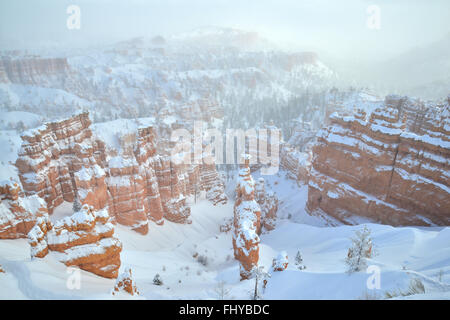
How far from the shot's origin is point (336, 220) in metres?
27.8

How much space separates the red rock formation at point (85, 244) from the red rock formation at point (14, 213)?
4.75m

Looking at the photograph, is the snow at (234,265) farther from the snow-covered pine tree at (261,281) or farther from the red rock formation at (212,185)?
the red rock formation at (212,185)

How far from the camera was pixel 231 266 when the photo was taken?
2075cm

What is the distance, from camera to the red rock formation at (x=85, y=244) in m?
12.9

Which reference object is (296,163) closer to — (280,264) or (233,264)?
(233,264)

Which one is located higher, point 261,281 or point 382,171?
point 382,171

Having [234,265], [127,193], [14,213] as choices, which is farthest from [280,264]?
[14,213]

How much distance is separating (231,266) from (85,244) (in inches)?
455

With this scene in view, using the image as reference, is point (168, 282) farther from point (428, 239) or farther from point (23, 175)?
point (428, 239)

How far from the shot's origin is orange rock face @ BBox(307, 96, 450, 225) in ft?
69.8

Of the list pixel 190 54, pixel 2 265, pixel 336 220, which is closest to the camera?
pixel 2 265

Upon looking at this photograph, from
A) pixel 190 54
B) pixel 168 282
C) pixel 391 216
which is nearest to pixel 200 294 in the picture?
pixel 168 282

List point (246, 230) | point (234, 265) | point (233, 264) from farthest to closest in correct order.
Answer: point (233, 264) < point (234, 265) < point (246, 230)
